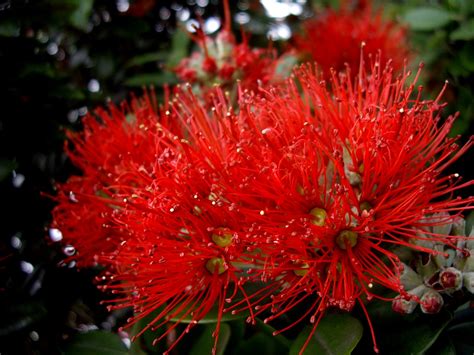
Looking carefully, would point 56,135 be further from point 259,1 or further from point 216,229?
point 259,1

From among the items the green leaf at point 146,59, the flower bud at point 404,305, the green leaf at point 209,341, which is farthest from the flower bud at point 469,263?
the green leaf at point 146,59

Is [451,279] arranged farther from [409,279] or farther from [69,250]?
[69,250]

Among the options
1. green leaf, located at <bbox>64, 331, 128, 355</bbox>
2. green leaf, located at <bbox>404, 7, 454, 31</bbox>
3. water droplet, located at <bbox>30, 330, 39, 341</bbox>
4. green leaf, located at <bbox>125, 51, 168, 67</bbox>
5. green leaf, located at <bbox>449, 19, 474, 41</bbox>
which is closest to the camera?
green leaf, located at <bbox>64, 331, 128, 355</bbox>

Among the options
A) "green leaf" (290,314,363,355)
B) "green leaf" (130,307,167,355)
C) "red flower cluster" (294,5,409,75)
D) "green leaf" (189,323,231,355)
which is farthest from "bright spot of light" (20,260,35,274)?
"red flower cluster" (294,5,409,75)

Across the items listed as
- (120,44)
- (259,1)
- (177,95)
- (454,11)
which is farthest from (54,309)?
(259,1)

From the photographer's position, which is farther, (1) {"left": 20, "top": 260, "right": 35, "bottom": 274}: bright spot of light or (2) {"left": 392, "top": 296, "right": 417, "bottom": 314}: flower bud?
(1) {"left": 20, "top": 260, "right": 35, "bottom": 274}: bright spot of light

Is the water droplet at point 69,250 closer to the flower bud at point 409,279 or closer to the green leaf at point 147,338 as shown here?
the green leaf at point 147,338

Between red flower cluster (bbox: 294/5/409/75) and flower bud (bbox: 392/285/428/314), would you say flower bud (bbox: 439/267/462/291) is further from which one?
red flower cluster (bbox: 294/5/409/75)
